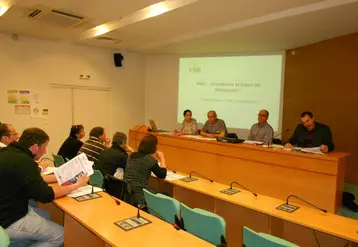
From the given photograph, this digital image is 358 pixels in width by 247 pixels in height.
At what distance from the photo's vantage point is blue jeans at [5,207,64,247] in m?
2.13

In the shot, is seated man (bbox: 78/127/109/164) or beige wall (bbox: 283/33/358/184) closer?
Result: seated man (bbox: 78/127/109/164)

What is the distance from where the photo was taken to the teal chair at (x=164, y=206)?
222 centimetres

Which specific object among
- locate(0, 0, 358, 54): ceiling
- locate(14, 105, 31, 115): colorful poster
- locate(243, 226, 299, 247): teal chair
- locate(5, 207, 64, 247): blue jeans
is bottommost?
locate(5, 207, 64, 247): blue jeans

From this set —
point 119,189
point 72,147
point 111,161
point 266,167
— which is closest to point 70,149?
point 72,147

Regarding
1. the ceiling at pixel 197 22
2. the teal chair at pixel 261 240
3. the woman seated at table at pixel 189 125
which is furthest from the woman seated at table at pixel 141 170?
the woman seated at table at pixel 189 125

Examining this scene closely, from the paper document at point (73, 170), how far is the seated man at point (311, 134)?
2828 mm

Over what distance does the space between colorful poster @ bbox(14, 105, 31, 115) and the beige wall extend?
534cm

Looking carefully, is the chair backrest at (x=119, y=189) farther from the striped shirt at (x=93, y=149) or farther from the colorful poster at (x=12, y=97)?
the colorful poster at (x=12, y=97)

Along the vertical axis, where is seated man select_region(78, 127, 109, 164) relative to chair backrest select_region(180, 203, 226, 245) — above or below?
above

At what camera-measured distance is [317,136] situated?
408 cm

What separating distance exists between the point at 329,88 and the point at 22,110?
598 cm

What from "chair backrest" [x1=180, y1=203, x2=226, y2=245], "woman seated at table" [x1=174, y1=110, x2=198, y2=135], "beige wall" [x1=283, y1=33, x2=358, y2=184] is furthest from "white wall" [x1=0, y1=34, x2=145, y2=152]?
"chair backrest" [x1=180, y1=203, x2=226, y2=245]

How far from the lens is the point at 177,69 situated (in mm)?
7332

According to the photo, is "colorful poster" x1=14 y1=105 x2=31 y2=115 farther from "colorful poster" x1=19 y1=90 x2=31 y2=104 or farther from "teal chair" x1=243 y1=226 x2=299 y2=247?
"teal chair" x1=243 y1=226 x2=299 y2=247
